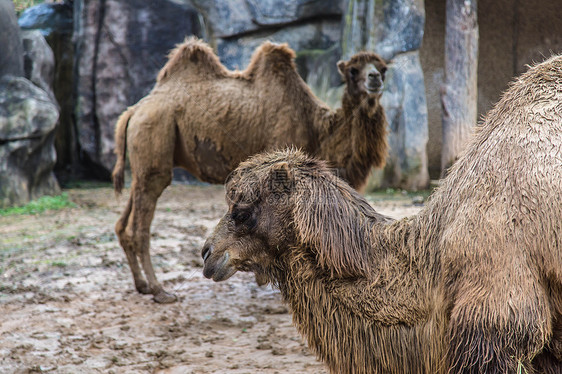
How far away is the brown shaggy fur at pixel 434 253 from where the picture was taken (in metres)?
1.90

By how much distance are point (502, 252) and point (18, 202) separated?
9.19 meters

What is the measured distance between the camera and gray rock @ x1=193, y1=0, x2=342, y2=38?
12242mm

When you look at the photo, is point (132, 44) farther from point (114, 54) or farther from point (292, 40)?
point (292, 40)

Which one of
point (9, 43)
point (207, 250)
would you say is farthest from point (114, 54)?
point (207, 250)

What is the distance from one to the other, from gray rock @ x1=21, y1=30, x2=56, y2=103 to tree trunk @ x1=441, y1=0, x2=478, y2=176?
7.77m

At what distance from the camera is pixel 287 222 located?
7.84 ft

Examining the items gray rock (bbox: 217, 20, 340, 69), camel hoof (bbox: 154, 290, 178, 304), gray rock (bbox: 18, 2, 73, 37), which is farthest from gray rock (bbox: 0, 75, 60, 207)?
camel hoof (bbox: 154, 290, 178, 304)

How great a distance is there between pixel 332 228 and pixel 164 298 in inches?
123

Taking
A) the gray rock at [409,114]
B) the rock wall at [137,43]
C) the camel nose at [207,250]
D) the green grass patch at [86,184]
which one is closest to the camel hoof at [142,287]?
the camel nose at [207,250]

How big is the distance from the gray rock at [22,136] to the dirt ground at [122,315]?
198cm

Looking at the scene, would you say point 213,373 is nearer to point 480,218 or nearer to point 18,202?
point 480,218

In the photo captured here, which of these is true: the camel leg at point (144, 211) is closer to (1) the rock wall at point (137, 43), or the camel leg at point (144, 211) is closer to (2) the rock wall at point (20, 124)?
(2) the rock wall at point (20, 124)

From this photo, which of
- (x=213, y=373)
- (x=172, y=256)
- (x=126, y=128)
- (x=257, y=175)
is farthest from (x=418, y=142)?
(x=257, y=175)

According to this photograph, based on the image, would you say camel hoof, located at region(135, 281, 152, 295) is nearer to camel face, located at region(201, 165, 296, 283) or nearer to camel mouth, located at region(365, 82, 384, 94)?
camel mouth, located at region(365, 82, 384, 94)
